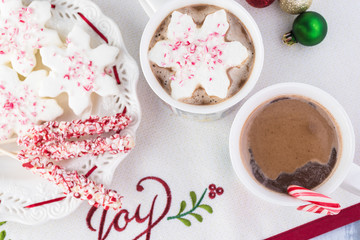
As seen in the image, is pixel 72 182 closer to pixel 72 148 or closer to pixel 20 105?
pixel 72 148

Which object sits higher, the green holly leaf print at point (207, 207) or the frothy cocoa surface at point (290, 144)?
the frothy cocoa surface at point (290, 144)

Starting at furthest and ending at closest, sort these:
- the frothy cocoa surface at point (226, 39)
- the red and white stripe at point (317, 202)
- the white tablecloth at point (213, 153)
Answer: the white tablecloth at point (213, 153), the frothy cocoa surface at point (226, 39), the red and white stripe at point (317, 202)

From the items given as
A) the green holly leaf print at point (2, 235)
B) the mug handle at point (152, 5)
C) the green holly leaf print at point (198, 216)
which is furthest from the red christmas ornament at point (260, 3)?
the green holly leaf print at point (2, 235)

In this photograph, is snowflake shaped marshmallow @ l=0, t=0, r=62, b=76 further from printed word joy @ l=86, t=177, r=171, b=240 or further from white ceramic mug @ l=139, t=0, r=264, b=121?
printed word joy @ l=86, t=177, r=171, b=240

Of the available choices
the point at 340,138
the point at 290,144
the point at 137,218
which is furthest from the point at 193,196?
the point at 340,138

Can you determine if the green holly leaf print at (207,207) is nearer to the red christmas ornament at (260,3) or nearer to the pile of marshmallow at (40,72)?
the pile of marshmallow at (40,72)
